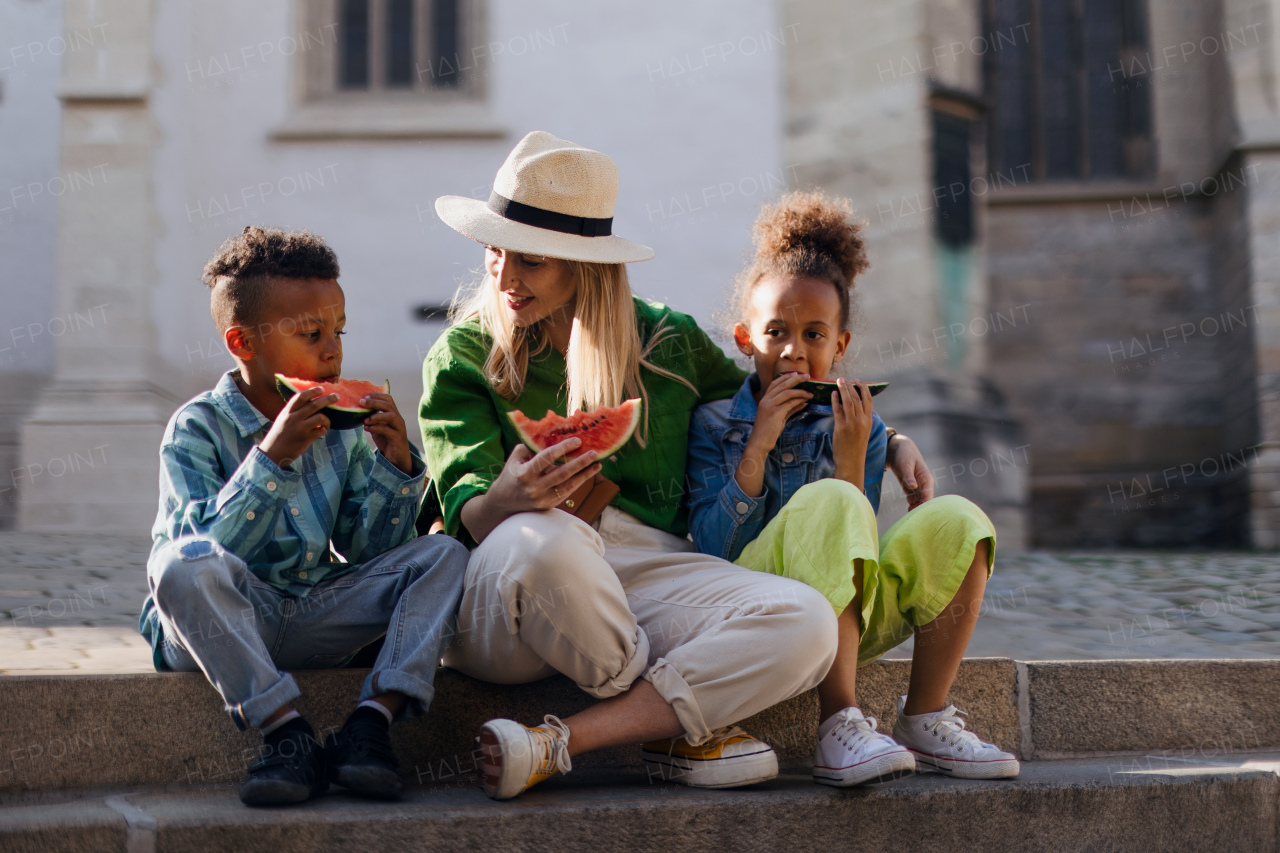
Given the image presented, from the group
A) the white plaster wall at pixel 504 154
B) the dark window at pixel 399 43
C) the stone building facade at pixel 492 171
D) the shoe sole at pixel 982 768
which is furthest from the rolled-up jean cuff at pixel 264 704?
the dark window at pixel 399 43

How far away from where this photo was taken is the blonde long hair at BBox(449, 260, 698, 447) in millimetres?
2791

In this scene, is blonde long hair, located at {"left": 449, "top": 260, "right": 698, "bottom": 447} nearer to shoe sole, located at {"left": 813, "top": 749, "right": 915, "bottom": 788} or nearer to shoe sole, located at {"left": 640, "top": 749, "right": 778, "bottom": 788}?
shoe sole, located at {"left": 640, "top": 749, "right": 778, "bottom": 788}

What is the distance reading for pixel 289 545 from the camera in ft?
8.08

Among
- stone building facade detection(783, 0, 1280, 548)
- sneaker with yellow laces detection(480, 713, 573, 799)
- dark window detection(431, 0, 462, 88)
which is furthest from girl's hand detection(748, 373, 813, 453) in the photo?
dark window detection(431, 0, 462, 88)

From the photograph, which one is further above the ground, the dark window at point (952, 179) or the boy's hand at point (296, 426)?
the dark window at point (952, 179)

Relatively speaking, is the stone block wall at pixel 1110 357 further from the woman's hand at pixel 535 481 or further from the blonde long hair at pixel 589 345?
the woman's hand at pixel 535 481

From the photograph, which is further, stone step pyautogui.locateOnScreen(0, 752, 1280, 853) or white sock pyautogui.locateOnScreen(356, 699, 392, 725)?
white sock pyautogui.locateOnScreen(356, 699, 392, 725)

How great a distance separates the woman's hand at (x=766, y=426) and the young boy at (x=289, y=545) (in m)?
0.72

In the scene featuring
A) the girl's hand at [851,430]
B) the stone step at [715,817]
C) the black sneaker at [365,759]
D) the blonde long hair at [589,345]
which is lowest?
the stone step at [715,817]

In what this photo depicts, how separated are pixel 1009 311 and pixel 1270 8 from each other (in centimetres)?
332

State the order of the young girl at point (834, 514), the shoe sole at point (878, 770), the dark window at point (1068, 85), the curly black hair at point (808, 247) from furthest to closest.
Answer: the dark window at point (1068, 85), the curly black hair at point (808, 247), the young girl at point (834, 514), the shoe sole at point (878, 770)

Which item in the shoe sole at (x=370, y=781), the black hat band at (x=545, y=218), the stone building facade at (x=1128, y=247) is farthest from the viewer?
the stone building facade at (x=1128, y=247)

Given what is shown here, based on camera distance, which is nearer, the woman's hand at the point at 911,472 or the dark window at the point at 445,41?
the woman's hand at the point at 911,472

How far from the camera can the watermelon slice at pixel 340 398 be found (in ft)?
7.75
